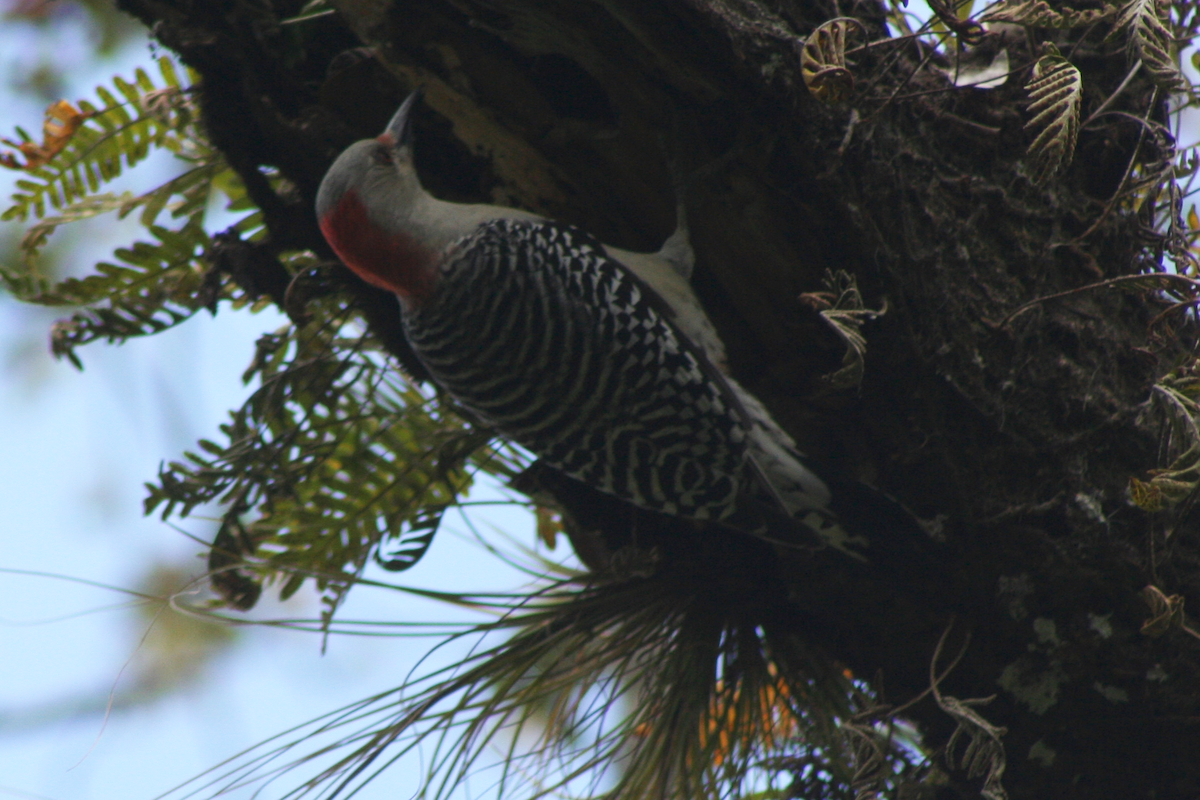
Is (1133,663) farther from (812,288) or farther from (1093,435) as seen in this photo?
(812,288)

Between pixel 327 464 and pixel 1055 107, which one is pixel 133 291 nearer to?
pixel 327 464

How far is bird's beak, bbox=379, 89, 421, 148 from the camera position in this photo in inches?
81.9

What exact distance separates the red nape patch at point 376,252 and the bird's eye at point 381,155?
96 millimetres

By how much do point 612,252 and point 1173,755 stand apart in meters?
1.51

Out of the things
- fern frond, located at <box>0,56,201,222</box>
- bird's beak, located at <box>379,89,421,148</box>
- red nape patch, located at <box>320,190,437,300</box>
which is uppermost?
fern frond, located at <box>0,56,201,222</box>

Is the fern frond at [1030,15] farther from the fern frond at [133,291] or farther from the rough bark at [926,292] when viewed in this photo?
the fern frond at [133,291]

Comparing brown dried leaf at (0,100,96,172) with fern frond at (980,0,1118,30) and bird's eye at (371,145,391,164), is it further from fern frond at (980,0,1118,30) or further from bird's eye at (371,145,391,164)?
fern frond at (980,0,1118,30)

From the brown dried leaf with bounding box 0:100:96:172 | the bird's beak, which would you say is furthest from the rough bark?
the brown dried leaf with bounding box 0:100:96:172

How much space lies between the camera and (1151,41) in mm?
1583

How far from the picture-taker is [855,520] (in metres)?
1.93

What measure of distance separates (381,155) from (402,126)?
0.10m

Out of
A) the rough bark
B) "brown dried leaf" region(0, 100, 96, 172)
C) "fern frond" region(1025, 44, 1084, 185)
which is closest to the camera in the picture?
"fern frond" region(1025, 44, 1084, 185)

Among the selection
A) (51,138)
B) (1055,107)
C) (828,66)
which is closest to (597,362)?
(828,66)

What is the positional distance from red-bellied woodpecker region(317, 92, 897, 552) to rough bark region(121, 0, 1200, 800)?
0.56ft
